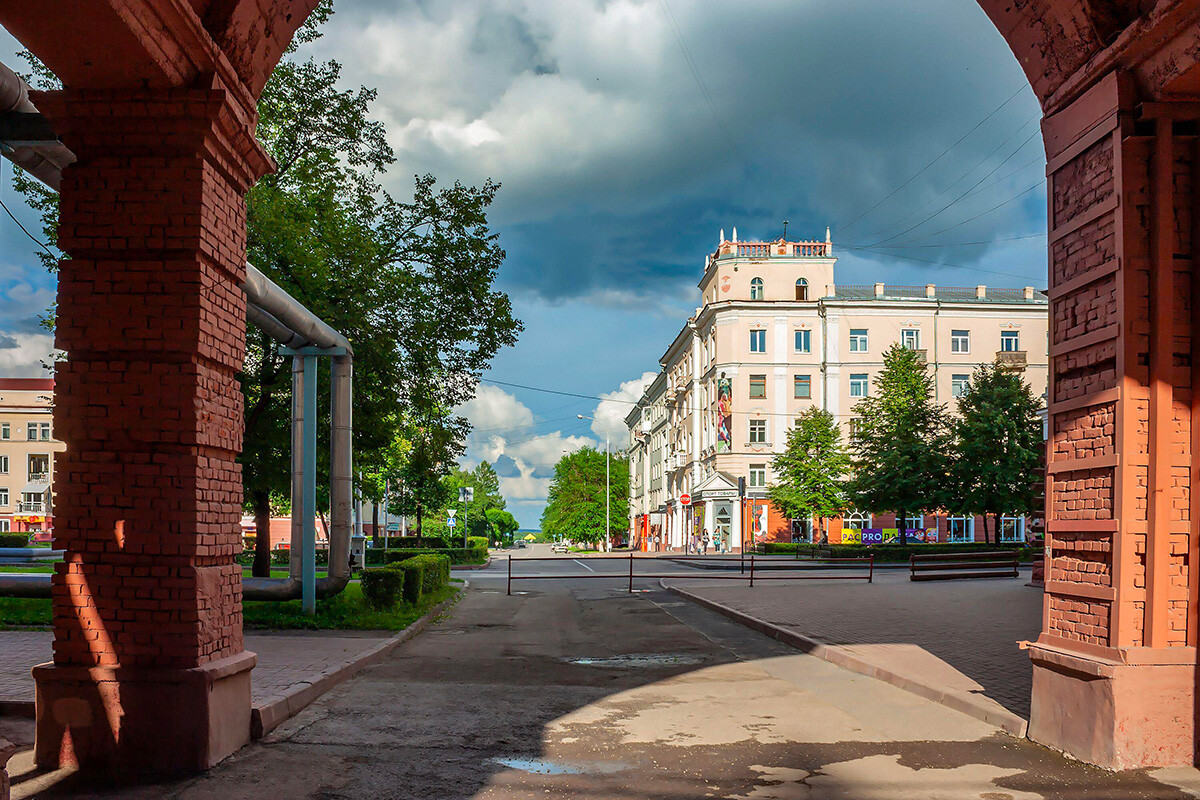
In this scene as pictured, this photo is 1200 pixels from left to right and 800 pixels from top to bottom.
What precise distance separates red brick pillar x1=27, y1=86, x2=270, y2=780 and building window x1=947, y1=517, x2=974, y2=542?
56.6 meters

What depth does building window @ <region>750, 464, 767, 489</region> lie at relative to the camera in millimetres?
61406

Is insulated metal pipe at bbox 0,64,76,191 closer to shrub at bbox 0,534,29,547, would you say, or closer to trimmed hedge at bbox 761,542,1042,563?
trimmed hedge at bbox 761,542,1042,563

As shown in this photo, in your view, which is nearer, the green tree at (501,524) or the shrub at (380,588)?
the shrub at (380,588)

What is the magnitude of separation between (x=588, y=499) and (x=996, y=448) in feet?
178

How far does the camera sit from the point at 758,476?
61.5 metres

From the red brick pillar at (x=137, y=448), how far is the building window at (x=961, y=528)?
Answer: 56.6 meters

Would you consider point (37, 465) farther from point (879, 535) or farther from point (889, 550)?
point (889, 550)

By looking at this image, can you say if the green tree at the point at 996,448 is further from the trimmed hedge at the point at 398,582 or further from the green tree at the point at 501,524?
the green tree at the point at 501,524

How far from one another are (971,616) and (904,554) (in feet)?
91.7

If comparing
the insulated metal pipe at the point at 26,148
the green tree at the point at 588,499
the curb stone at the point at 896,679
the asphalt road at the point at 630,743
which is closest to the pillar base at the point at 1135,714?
the asphalt road at the point at 630,743

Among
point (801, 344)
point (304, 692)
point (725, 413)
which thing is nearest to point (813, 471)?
point (725, 413)

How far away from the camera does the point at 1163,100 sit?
660 cm

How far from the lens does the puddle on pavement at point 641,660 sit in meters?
11.2

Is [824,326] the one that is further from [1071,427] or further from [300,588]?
[1071,427]
